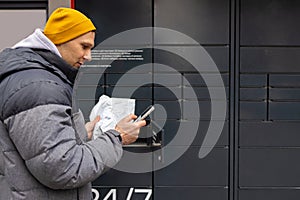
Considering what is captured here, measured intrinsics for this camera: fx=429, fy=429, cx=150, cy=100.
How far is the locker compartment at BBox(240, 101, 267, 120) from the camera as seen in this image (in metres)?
3.69

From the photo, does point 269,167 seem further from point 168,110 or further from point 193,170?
point 168,110

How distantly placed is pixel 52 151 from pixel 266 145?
264 centimetres

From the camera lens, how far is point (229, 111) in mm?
3691

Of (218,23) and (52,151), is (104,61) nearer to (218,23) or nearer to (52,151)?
(218,23)

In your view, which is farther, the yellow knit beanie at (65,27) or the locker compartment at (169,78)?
the locker compartment at (169,78)

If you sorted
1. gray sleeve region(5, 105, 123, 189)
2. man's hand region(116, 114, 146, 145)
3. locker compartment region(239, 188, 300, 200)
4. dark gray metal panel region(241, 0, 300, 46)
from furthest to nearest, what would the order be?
1. locker compartment region(239, 188, 300, 200)
2. dark gray metal panel region(241, 0, 300, 46)
3. man's hand region(116, 114, 146, 145)
4. gray sleeve region(5, 105, 123, 189)

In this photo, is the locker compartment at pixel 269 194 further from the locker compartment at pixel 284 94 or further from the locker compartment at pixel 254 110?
the locker compartment at pixel 284 94

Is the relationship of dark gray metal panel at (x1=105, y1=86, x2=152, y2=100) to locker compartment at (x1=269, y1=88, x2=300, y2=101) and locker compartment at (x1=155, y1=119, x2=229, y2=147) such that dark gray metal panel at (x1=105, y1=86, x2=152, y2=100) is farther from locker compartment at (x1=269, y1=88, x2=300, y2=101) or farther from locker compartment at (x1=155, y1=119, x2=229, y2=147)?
locker compartment at (x1=269, y1=88, x2=300, y2=101)

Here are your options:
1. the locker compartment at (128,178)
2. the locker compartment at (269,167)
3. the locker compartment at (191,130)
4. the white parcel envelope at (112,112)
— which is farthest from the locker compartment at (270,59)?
the white parcel envelope at (112,112)

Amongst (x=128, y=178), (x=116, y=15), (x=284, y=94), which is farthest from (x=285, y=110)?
(x=116, y=15)

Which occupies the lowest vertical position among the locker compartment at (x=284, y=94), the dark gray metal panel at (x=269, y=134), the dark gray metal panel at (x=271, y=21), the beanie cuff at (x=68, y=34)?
the dark gray metal panel at (x=269, y=134)

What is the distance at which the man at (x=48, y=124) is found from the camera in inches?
57.4

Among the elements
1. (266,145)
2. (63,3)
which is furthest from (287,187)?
(63,3)

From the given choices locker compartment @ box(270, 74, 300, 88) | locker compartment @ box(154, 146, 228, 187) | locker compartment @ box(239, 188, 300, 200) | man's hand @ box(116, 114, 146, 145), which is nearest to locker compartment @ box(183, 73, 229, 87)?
locker compartment @ box(270, 74, 300, 88)
